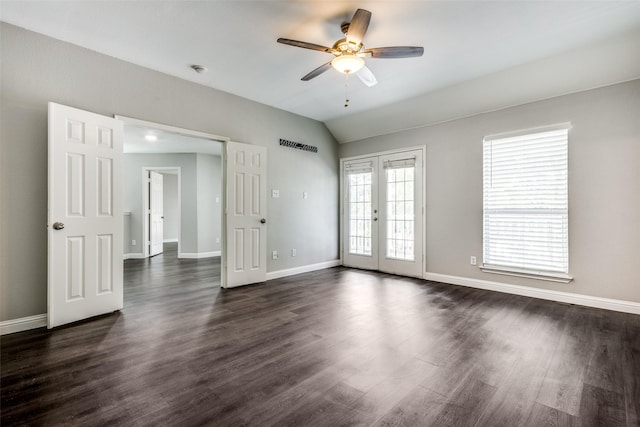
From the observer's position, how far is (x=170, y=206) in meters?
11.1

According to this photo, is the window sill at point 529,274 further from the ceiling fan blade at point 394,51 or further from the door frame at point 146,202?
the door frame at point 146,202

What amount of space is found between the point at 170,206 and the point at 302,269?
7972 millimetres

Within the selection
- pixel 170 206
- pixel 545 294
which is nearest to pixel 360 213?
pixel 545 294

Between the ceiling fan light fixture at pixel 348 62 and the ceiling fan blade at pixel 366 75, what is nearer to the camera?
the ceiling fan light fixture at pixel 348 62

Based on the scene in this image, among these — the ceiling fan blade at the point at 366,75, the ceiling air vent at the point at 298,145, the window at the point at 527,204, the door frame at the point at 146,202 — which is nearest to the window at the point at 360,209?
the ceiling air vent at the point at 298,145

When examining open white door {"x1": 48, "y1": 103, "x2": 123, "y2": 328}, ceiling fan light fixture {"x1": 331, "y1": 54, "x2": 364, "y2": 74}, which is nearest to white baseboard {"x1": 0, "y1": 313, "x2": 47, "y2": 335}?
open white door {"x1": 48, "y1": 103, "x2": 123, "y2": 328}

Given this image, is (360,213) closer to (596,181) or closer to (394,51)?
(596,181)

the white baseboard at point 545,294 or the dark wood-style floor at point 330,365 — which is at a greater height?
the white baseboard at point 545,294

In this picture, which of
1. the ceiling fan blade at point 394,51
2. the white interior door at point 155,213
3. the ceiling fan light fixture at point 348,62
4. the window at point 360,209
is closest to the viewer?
the ceiling fan blade at point 394,51

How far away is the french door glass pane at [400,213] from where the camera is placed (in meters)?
5.14

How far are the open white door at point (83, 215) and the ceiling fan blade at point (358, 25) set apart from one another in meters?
2.74

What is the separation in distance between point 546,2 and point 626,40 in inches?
50.5

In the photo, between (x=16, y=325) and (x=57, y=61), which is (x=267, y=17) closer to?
(x=57, y=61)

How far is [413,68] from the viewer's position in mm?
3580
